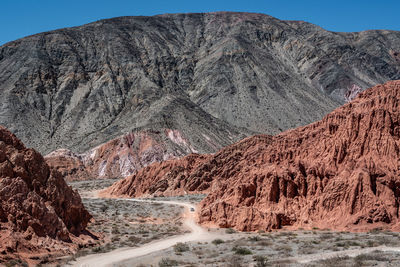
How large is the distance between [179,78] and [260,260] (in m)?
126

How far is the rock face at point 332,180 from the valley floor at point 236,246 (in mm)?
1959

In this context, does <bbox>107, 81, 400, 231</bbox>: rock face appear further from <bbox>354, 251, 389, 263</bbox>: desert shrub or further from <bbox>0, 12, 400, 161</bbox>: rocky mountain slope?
<bbox>0, 12, 400, 161</bbox>: rocky mountain slope

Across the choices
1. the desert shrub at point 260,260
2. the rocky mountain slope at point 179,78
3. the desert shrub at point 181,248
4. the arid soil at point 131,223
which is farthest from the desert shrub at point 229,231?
the rocky mountain slope at point 179,78

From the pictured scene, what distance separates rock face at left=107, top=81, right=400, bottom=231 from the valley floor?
1.96 meters

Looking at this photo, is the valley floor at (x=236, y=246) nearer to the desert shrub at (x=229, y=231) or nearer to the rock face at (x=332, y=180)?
the desert shrub at (x=229, y=231)

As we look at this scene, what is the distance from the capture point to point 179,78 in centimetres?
14150

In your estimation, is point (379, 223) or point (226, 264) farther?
point (379, 223)

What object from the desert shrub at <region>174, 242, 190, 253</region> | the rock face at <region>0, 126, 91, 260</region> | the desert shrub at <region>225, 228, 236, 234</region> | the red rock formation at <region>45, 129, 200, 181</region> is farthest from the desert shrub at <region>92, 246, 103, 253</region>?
the red rock formation at <region>45, 129, 200, 181</region>

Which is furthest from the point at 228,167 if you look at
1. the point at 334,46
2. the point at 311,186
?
the point at 334,46

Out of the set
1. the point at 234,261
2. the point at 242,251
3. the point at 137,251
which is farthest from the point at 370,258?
the point at 137,251

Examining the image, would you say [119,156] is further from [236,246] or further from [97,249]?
[236,246]

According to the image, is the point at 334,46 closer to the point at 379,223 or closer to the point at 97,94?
the point at 97,94

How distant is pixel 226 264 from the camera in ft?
57.9

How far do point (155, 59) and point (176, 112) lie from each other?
39.3 metres
